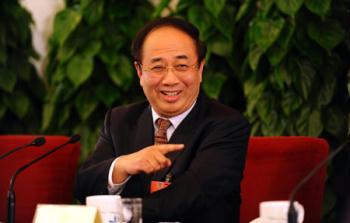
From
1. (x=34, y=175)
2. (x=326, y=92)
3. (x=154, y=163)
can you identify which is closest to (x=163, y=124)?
(x=154, y=163)

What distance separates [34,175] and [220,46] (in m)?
1.28

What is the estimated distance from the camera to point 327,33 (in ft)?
12.2

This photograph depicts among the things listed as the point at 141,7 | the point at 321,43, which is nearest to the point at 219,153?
the point at 321,43

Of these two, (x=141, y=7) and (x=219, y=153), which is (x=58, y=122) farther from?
(x=219, y=153)

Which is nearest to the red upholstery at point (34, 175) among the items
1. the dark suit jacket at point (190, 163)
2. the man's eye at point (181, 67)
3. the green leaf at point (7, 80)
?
the dark suit jacket at point (190, 163)

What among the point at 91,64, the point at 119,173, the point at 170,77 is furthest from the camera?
the point at 91,64

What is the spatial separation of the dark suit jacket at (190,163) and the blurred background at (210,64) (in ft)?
3.22

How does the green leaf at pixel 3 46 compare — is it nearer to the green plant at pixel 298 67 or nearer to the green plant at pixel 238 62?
the green plant at pixel 238 62

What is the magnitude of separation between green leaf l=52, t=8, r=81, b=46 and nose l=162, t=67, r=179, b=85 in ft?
5.20

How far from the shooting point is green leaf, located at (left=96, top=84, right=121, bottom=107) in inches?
168

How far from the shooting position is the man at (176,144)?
2.57m

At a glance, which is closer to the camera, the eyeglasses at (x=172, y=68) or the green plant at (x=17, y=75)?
the eyeglasses at (x=172, y=68)

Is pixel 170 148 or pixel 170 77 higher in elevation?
pixel 170 77

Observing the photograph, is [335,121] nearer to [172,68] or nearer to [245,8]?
[245,8]
